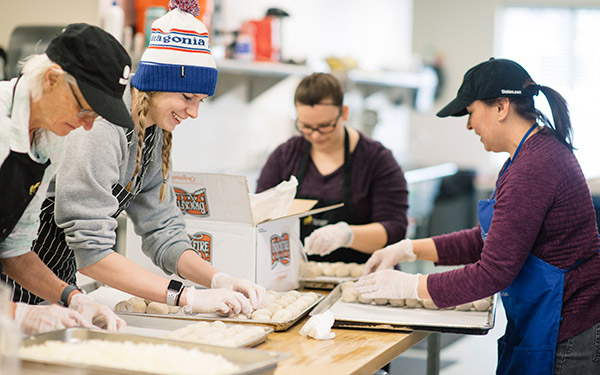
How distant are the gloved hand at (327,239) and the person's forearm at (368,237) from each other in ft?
0.28

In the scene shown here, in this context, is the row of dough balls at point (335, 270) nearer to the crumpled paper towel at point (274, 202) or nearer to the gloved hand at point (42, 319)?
the crumpled paper towel at point (274, 202)

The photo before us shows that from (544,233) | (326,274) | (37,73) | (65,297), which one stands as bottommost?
(326,274)

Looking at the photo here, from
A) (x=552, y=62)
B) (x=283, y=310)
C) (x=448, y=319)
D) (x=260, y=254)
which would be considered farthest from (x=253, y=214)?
(x=552, y=62)

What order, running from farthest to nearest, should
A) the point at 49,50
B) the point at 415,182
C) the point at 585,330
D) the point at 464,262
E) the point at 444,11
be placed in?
1. the point at 444,11
2. the point at 415,182
3. the point at 464,262
4. the point at 585,330
5. the point at 49,50

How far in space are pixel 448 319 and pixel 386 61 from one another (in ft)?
18.9

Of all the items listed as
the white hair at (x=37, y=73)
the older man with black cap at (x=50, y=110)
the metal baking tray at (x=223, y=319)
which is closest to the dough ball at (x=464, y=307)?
the metal baking tray at (x=223, y=319)

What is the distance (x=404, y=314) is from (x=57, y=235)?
102cm

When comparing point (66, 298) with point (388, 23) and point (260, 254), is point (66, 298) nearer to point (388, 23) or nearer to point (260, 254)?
point (260, 254)

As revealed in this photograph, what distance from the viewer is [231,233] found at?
2.19 metres

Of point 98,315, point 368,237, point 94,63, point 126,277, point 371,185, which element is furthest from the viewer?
point 371,185

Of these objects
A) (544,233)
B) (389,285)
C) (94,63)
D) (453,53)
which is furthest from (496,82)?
(453,53)

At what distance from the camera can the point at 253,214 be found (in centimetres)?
223

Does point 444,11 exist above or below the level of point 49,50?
Answer: above

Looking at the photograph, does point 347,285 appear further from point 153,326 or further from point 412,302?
point 153,326
